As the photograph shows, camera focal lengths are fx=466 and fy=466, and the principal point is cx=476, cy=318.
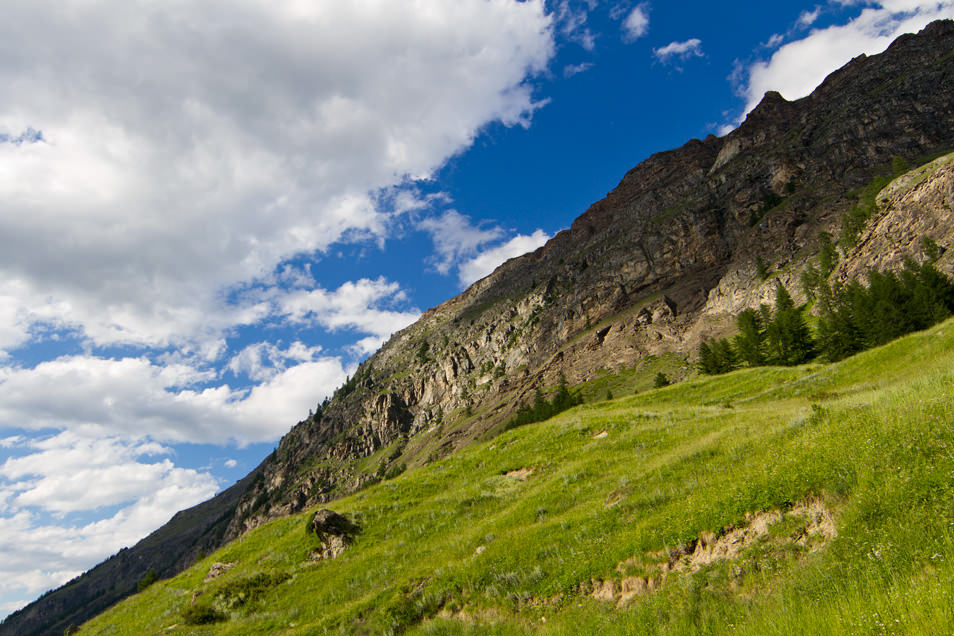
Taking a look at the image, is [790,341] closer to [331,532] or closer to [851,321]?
[851,321]

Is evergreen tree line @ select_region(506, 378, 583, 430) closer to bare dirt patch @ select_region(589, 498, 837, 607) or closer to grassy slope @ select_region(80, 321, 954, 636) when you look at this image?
grassy slope @ select_region(80, 321, 954, 636)

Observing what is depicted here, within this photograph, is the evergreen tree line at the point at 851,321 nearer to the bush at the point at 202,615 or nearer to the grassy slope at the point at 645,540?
the grassy slope at the point at 645,540

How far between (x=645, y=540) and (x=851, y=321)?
297 feet

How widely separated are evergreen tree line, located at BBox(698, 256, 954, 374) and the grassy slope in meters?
58.2

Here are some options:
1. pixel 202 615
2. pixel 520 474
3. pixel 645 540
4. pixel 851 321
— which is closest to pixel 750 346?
pixel 851 321

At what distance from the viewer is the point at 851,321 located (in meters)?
79.4

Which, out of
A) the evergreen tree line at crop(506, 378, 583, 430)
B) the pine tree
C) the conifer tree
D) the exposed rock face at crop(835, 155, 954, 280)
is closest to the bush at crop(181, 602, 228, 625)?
the evergreen tree line at crop(506, 378, 583, 430)

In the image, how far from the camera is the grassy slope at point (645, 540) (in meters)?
7.56

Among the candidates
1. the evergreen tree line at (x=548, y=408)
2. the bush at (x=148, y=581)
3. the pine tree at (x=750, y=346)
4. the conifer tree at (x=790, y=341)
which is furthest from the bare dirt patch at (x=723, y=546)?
the evergreen tree line at (x=548, y=408)

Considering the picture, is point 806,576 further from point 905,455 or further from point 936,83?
point 936,83

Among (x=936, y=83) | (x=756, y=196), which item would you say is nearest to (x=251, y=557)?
(x=756, y=196)

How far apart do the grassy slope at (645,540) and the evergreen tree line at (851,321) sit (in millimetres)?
58199

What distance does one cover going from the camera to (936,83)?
7170 inches

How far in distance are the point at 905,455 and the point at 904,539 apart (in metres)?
2.75
